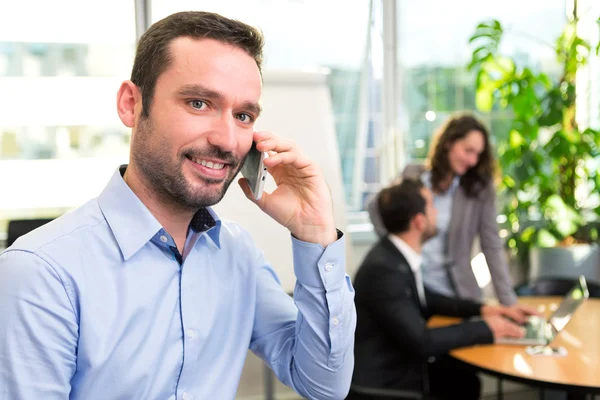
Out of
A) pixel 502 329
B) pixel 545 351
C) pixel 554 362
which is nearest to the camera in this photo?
pixel 554 362

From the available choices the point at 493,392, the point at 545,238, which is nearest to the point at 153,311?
the point at 545,238

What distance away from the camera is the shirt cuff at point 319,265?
131cm

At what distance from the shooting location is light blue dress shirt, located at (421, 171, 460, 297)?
3.16m

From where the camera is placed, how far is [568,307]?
8.78ft

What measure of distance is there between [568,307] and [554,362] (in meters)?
0.51

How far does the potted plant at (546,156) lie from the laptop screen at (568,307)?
30.5 inches

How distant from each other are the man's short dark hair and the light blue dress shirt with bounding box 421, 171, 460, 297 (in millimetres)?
576

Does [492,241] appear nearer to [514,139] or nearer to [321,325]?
[514,139]

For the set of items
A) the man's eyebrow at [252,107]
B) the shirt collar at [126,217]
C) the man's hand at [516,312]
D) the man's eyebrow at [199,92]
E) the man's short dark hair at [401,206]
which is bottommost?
the man's hand at [516,312]

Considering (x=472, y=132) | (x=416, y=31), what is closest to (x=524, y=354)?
(x=472, y=132)

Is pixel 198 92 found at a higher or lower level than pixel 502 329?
higher

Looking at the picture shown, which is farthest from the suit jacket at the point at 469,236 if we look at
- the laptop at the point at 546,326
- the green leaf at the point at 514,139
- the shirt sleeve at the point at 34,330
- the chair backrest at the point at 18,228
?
the shirt sleeve at the point at 34,330

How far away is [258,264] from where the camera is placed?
1.49 m

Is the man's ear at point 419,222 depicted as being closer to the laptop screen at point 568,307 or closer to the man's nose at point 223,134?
the laptop screen at point 568,307
